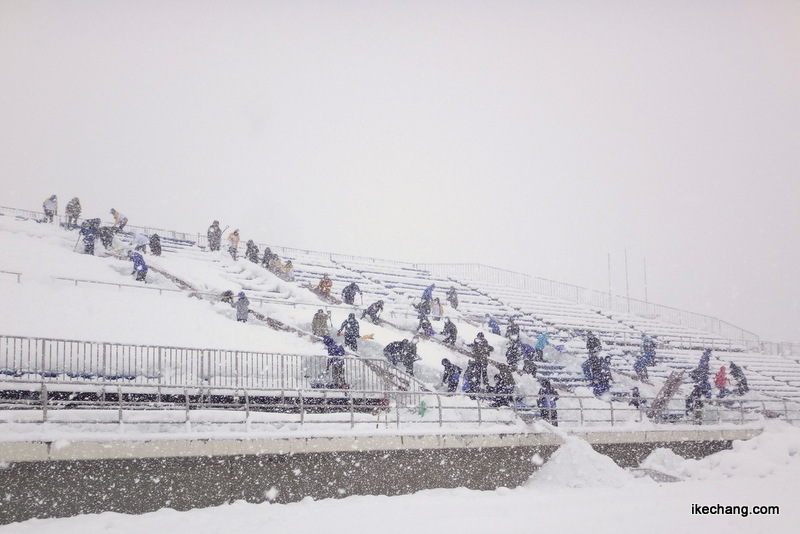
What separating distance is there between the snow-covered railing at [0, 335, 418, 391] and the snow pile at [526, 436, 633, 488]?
4.02 meters

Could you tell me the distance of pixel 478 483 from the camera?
585 inches

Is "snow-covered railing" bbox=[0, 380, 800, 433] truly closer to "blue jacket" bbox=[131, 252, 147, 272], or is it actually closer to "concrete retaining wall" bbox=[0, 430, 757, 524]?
"concrete retaining wall" bbox=[0, 430, 757, 524]

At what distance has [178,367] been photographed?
52.7ft

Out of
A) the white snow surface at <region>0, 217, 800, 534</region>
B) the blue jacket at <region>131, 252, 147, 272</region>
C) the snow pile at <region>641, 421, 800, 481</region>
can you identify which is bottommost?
the snow pile at <region>641, 421, 800, 481</region>

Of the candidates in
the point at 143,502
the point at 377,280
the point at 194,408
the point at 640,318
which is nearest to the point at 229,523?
the point at 143,502

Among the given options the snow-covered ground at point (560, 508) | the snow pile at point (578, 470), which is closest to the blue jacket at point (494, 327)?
the snow-covered ground at point (560, 508)

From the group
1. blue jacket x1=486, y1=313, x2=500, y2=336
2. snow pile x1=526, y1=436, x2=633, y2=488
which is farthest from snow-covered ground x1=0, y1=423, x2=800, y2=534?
blue jacket x1=486, y1=313, x2=500, y2=336

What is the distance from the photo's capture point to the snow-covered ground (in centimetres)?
985

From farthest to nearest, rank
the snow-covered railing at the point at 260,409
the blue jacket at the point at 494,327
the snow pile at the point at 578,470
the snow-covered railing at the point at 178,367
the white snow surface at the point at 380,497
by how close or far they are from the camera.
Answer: the blue jacket at the point at 494,327 < the snow pile at the point at 578,470 < the snow-covered railing at the point at 178,367 < the snow-covered railing at the point at 260,409 < the white snow surface at the point at 380,497

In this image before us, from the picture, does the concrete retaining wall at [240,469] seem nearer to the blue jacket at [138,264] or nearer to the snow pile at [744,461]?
the snow pile at [744,461]

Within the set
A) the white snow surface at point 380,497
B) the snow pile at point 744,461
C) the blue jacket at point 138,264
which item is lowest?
the snow pile at point 744,461

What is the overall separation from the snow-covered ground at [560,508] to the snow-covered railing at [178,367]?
11.4 ft

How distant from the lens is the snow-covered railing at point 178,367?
14180 millimetres

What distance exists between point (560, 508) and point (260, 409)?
6461mm
